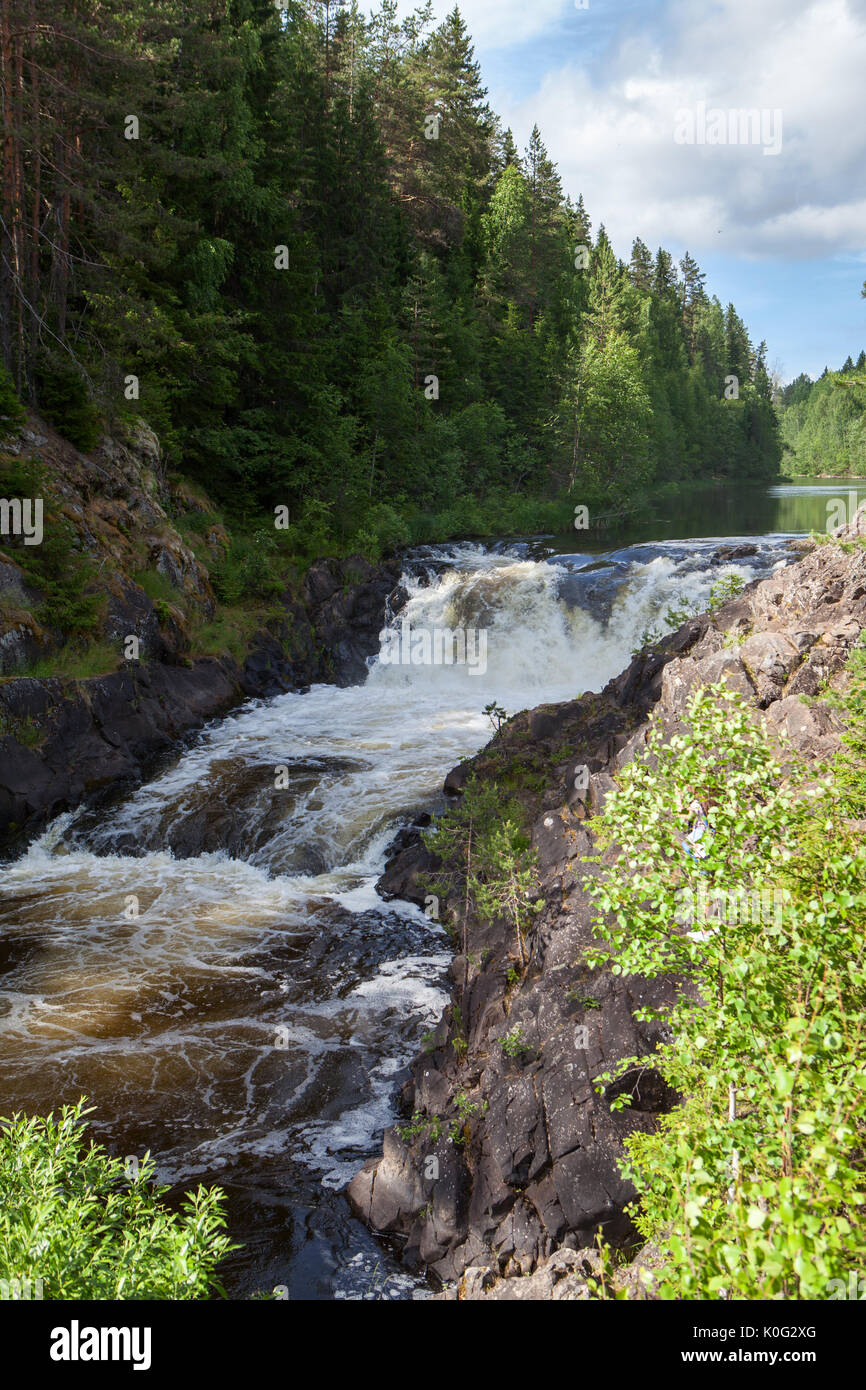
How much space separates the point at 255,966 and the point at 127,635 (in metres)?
9.19

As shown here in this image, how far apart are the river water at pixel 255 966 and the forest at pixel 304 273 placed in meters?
9.23

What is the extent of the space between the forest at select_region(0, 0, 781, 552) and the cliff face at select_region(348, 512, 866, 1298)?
15.3 meters

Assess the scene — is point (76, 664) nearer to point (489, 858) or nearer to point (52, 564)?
point (52, 564)


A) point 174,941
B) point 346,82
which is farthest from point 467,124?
point 174,941

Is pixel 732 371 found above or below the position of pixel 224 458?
above

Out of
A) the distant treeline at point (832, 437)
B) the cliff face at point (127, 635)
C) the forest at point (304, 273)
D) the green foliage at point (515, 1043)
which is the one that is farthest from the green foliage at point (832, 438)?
the green foliage at point (515, 1043)

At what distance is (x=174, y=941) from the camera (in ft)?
37.0

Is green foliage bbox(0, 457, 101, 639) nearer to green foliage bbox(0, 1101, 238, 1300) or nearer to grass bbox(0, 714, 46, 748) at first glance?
grass bbox(0, 714, 46, 748)

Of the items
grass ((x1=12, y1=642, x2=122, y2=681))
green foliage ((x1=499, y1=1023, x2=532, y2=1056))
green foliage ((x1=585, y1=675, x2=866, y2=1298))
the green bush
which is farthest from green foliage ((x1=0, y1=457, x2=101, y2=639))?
green foliage ((x1=585, y1=675, x2=866, y2=1298))

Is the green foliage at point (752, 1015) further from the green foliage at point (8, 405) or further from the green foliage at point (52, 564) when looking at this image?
the green foliage at point (8, 405)

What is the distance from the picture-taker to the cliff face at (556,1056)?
581 cm

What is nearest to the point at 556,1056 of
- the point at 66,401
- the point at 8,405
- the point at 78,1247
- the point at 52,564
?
the point at 78,1247
